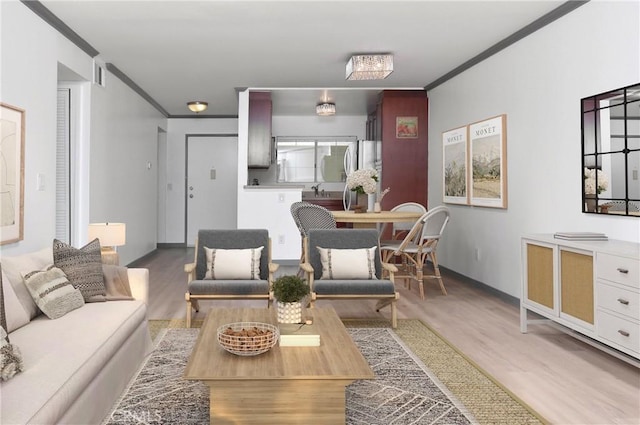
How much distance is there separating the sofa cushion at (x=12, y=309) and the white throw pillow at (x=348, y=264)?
2.29 m

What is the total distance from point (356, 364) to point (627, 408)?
4.85 feet

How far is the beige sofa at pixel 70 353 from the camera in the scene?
1777 millimetres

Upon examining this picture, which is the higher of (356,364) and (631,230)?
(631,230)

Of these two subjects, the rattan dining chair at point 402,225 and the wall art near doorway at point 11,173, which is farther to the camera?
the rattan dining chair at point 402,225

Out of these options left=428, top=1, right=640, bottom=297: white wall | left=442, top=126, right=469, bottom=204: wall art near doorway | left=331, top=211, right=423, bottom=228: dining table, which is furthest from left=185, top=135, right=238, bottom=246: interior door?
left=428, top=1, right=640, bottom=297: white wall

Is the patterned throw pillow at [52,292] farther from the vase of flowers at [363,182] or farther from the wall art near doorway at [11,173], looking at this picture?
the vase of flowers at [363,182]

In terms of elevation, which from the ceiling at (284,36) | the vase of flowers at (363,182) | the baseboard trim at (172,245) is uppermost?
the ceiling at (284,36)

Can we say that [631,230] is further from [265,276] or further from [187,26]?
[187,26]

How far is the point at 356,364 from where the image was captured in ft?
7.12

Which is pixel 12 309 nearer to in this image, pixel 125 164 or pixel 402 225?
pixel 125 164

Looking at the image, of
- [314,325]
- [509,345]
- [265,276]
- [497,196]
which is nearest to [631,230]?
[509,345]

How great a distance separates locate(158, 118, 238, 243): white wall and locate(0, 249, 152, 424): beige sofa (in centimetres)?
644

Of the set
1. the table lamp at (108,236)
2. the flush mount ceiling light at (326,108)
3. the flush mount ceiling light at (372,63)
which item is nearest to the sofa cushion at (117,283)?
the table lamp at (108,236)

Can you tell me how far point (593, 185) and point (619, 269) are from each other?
3.27 ft
